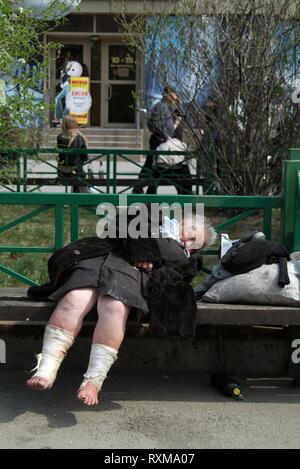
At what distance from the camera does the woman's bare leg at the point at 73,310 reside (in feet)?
14.6

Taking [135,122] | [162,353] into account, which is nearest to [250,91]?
[162,353]

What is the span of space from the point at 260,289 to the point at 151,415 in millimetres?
915

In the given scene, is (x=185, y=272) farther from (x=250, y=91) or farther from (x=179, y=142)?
(x=179, y=142)

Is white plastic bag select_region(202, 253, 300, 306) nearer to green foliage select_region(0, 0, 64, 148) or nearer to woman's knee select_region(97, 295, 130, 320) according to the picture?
woman's knee select_region(97, 295, 130, 320)

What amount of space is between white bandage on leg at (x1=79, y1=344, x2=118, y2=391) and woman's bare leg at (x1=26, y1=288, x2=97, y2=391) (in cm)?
17

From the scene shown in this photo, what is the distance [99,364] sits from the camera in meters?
4.35

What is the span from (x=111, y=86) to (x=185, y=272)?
1844 centimetres

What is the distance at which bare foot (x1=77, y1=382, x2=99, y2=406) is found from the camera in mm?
4234

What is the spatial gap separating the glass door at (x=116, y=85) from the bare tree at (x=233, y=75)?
40.0 feet

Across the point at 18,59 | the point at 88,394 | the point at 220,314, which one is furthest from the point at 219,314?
the point at 18,59

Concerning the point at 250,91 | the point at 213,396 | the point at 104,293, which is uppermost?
the point at 250,91

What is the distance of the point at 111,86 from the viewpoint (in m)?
22.7
